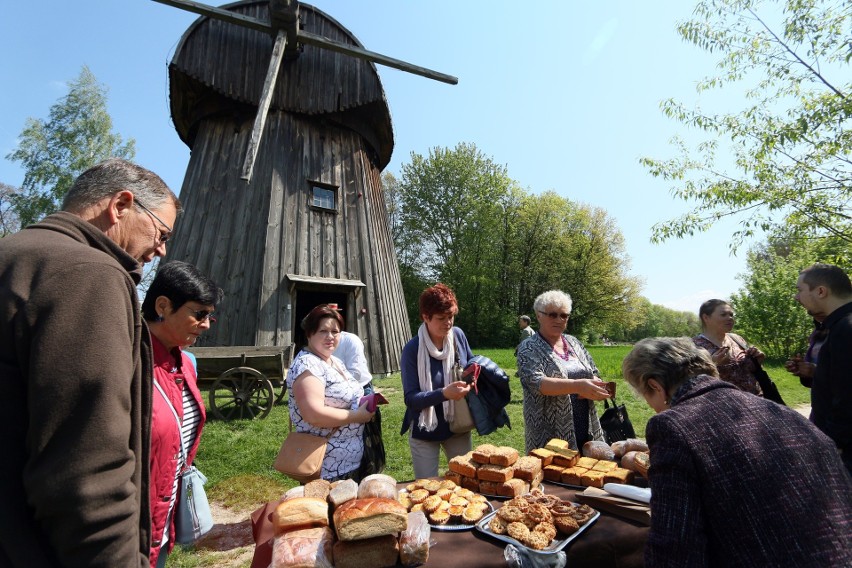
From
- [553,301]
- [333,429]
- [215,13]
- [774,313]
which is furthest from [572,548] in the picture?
[774,313]

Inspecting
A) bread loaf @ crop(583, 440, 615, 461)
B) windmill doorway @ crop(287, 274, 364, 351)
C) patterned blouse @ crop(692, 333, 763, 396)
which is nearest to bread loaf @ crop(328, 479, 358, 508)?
bread loaf @ crop(583, 440, 615, 461)

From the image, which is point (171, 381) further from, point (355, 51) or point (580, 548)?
point (355, 51)

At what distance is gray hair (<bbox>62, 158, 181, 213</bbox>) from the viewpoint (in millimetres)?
1411

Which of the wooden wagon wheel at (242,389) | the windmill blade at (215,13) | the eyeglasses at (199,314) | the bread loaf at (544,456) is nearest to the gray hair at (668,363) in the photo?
the bread loaf at (544,456)

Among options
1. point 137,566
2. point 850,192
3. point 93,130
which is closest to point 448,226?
point 93,130

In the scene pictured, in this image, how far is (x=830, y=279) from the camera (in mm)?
3191

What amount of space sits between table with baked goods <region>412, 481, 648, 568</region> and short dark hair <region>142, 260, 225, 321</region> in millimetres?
1677

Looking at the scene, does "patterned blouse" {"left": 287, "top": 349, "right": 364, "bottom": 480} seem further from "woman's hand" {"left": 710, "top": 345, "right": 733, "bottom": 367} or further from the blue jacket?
"woman's hand" {"left": 710, "top": 345, "right": 733, "bottom": 367}

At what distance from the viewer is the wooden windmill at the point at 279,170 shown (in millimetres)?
9297

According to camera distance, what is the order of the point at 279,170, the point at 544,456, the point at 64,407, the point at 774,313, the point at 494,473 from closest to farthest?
the point at 64,407
the point at 494,473
the point at 544,456
the point at 279,170
the point at 774,313

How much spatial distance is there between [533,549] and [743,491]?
0.81 m

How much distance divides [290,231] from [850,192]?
33.0ft

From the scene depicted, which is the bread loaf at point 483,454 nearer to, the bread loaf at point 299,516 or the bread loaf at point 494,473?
the bread loaf at point 494,473

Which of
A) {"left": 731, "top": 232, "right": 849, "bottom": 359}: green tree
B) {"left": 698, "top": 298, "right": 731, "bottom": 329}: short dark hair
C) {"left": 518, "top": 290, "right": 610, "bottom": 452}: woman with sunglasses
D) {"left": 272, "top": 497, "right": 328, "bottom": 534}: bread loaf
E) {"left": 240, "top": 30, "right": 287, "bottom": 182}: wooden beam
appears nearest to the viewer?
{"left": 272, "top": 497, "right": 328, "bottom": 534}: bread loaf
